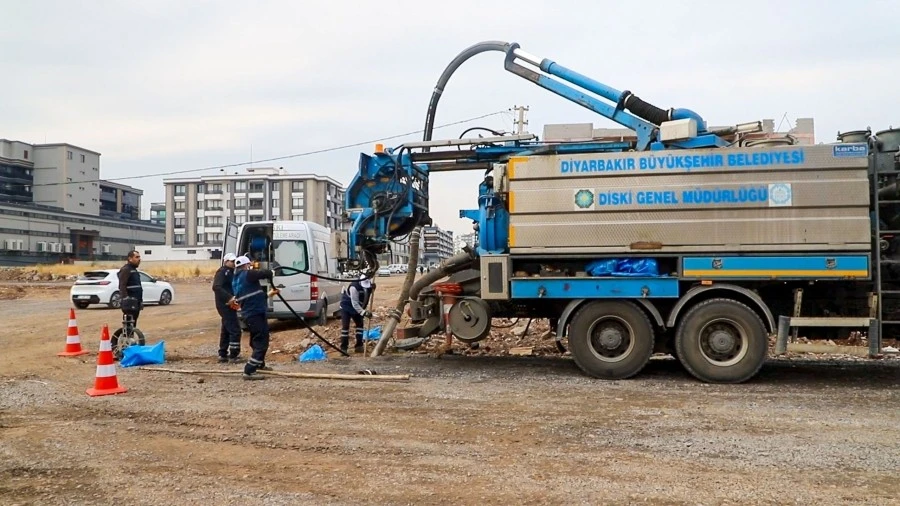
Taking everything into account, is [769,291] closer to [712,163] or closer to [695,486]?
[712,163]

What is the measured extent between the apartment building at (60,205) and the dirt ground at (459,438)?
72.6 meters

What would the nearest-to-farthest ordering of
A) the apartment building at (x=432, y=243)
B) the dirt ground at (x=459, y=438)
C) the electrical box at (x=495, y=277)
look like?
the dirt ground at (x=459, y=438)
the electrical box at (x=495, y=277)
the apartment building at (x=432, y=243)

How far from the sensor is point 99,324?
53.4 feet

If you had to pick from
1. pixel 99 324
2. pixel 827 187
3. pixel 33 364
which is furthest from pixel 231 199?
pixel 827 187

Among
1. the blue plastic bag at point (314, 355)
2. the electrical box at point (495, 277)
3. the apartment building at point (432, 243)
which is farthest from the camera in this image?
the apartment building at point (432, 243)

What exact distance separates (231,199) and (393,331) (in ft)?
285

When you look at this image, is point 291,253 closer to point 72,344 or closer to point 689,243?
point 72,344

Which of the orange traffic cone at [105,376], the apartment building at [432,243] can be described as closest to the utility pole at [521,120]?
the apartment building at [432,243]

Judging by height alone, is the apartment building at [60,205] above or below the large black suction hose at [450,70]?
above

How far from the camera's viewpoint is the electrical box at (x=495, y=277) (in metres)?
8.16

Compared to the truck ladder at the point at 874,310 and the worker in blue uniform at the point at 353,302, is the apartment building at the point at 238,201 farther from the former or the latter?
the truck ladder at the point at 874,310

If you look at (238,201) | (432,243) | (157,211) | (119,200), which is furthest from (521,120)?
(157,211)

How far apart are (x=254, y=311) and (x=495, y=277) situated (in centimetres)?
325

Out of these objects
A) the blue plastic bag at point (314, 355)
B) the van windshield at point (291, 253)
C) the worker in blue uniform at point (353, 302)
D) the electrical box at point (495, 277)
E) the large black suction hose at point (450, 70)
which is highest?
the large black suction hose at point (450, 70)
